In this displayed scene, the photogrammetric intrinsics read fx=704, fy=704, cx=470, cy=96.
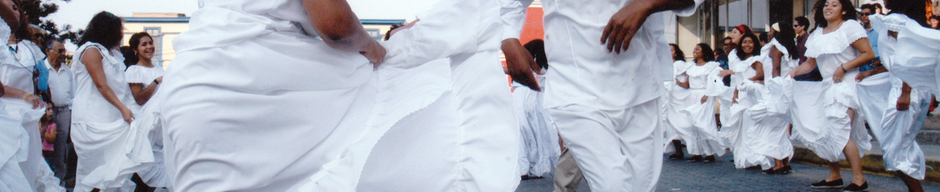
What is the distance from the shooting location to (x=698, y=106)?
8.58 metres

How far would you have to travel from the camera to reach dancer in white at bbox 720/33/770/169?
7.13 metres

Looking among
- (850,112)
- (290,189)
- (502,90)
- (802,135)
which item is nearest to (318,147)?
(290,189)

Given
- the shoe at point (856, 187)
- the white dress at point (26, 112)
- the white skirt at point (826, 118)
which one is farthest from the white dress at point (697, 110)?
the white dress at point (26, 112)

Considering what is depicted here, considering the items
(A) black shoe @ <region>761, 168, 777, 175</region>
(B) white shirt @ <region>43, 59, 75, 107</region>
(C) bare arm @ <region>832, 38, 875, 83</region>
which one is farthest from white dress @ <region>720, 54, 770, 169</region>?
(B) white shirt @ <region>43, 59, 75, 107</region>

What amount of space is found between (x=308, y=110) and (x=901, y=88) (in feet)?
13.5

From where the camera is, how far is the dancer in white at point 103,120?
5.11 m

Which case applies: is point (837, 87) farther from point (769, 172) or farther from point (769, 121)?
point (769, 172)

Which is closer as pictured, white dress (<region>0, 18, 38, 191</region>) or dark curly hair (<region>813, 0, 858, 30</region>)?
white dress (<region>0, 18, 38, 191</region>)

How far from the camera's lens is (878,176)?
614 centimetres

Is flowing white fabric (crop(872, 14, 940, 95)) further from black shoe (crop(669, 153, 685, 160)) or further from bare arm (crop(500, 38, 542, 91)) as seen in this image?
black shoe (crop(669, 153, 685, 160))

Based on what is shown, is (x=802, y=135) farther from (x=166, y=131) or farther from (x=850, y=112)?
(x=166, y=131)

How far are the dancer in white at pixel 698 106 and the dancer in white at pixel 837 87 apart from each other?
2.31 meters

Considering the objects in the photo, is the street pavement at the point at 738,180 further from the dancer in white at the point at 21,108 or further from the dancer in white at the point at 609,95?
the dancer in white at the point at 21,108

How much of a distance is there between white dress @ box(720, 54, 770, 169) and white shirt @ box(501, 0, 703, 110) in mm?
4425
